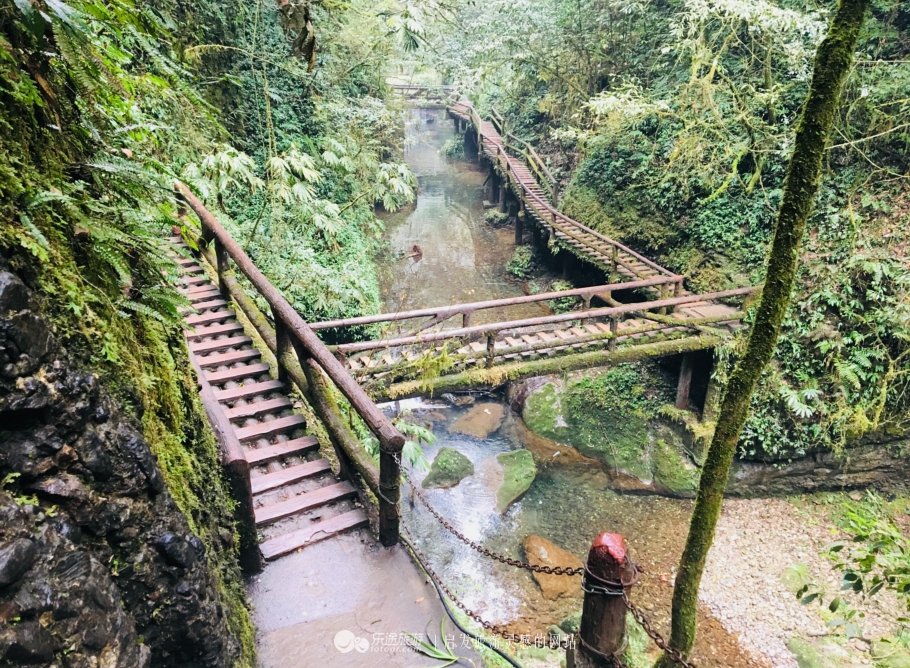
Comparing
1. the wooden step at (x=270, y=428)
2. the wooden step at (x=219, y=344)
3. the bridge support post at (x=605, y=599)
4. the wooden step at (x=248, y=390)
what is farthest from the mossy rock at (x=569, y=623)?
the wooden step at (x=219, y=344)

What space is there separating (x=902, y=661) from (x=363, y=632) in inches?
292

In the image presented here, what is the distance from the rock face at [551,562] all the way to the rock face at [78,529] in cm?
673

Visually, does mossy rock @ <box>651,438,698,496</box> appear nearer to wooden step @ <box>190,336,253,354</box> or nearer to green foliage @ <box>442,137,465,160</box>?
wooden step @ <box>190,336,253,354</box>

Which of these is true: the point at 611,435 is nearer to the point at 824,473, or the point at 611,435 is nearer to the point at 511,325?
the point at 824,473

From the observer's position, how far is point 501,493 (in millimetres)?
9359

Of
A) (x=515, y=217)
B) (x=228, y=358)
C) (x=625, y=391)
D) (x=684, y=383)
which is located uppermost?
(x=228, y=358)

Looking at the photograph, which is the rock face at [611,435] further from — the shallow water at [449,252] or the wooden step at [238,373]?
the wooden step at [238,373]

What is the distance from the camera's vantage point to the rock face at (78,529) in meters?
1.36

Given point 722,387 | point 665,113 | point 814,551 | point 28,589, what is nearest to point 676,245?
point 665,113

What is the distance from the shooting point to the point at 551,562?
8.09m

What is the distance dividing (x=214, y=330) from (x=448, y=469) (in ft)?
18.4

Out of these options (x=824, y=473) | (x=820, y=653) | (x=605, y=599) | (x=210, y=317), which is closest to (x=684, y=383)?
(x=824, y=473)

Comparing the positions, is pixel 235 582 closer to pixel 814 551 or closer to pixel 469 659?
pixel 469 659

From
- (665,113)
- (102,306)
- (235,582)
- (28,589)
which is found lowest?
(235,582)
